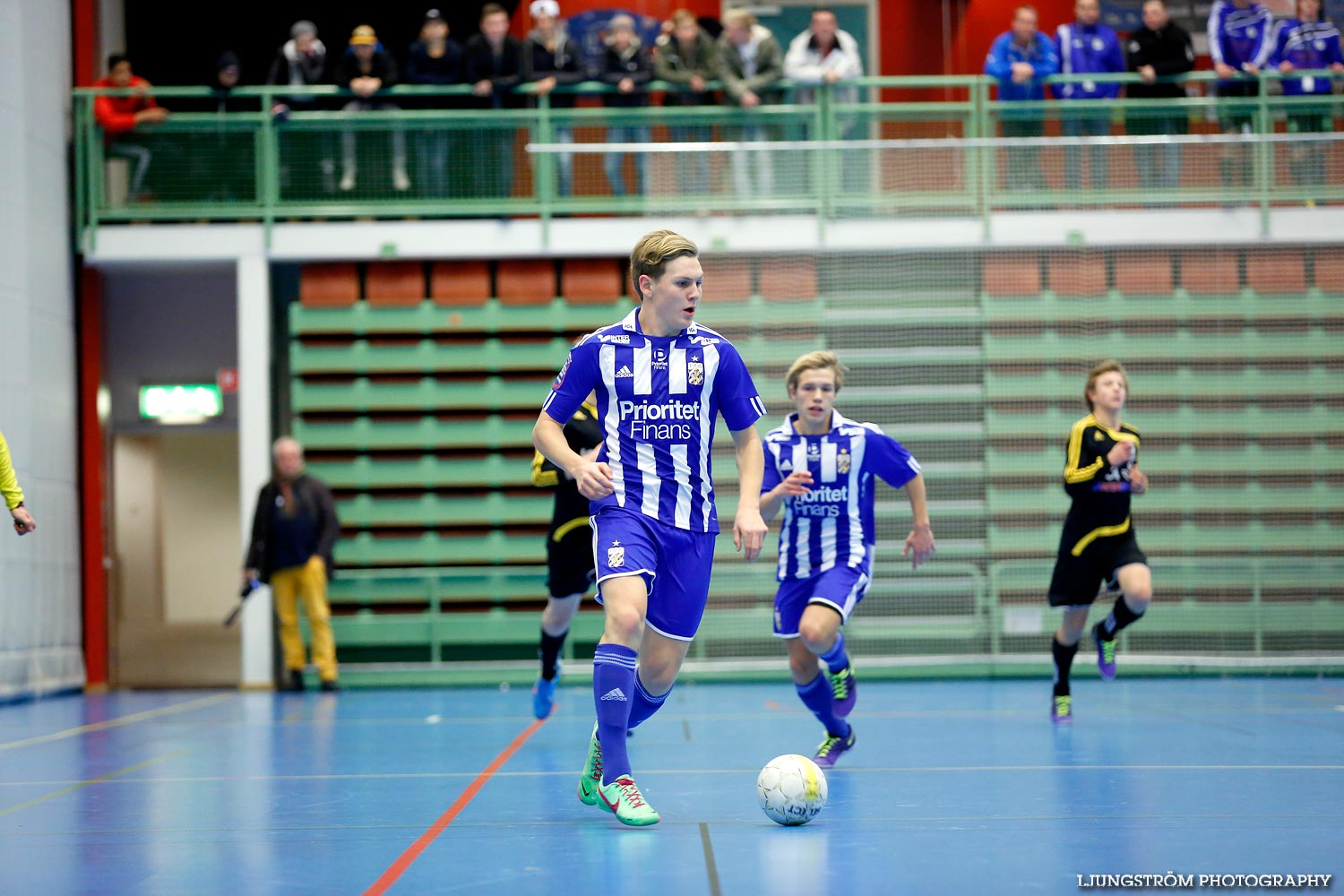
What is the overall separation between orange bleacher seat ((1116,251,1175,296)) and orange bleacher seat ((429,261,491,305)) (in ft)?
21.2

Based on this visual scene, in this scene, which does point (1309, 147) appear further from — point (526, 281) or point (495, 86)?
point (495, 86)

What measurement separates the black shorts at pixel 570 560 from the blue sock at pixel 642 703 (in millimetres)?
3202

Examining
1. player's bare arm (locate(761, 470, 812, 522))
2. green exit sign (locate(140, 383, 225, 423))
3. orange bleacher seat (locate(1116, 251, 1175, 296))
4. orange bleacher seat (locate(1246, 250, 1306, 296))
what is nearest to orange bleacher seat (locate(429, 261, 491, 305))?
green exit sign (locate(140, 383, 225, 423))

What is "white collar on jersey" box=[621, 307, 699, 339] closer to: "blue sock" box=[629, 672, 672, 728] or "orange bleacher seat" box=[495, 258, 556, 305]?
"blue sock" box=[629, 672, 672, 728]

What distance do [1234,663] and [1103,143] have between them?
17.1 ft

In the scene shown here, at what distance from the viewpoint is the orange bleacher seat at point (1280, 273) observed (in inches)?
528

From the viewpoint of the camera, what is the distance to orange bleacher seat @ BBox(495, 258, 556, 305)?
13.8 metres

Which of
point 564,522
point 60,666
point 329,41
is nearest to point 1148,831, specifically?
point 564,522

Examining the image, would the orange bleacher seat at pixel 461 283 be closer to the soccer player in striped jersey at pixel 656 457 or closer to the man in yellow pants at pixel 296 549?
the man in yellow pants at pixel 296 549

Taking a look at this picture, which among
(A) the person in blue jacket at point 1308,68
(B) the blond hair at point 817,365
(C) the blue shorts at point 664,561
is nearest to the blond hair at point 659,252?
(C) the blue shorts at point 664,561

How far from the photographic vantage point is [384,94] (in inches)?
520

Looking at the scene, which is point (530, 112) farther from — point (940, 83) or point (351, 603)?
point (351, 603)

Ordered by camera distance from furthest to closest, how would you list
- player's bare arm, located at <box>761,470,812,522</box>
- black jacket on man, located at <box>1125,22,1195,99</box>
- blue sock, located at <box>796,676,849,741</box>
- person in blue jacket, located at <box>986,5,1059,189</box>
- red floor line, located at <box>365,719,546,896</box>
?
black jacket on man, located at <box>1125,22,1195,99</box> < person in blue jacket, located at <box>986,5,1059,189</box> < blue sock, located at <box>796,676,849,741</box> < player's bare arm, located at <box>761,470,812,522</box> < red floor line, located at <box>365,719,546,896</box>

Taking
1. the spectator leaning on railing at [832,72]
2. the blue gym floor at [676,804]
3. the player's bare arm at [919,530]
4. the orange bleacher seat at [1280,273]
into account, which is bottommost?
the blue gym floor at [676,804]
